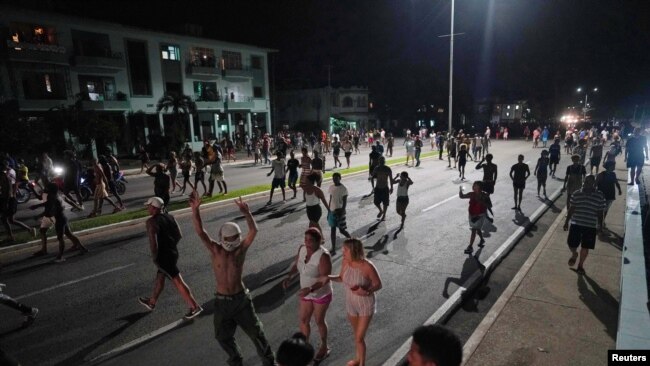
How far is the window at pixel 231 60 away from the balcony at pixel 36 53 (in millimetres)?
15181

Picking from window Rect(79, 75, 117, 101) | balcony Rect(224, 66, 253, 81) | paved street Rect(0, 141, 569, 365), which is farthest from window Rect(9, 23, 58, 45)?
paved street Rect(0, 141, 569, 365)

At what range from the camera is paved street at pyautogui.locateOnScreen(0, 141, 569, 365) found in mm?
5176

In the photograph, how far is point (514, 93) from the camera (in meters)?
77.2

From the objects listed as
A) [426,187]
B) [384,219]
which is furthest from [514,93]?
[384,219]

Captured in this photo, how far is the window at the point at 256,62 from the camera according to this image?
43.5 metres

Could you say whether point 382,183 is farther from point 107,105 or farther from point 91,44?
point 91,44

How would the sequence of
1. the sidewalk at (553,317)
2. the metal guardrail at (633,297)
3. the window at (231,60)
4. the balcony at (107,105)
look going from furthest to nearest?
the window at (231,60) < the balcony at (107,105) < the metal guardrail at (633,297) < the sidewalk at (553,317)

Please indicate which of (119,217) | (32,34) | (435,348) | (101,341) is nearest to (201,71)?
(32,34)

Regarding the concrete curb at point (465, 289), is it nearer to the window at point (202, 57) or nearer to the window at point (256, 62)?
the window at point (202, 57)

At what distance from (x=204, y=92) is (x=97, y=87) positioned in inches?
385

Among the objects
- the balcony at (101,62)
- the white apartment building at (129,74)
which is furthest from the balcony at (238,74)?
the balcony at (101,62)

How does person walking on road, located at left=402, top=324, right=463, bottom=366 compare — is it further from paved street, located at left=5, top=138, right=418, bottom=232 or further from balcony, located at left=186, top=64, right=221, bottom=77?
balcony, located at left=186, top=64, right=221, bottom=77

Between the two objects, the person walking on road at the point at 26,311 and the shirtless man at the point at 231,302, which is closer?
the shirtless man at the point at 231,302

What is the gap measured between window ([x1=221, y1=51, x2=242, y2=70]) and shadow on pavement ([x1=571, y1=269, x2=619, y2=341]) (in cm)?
3964
